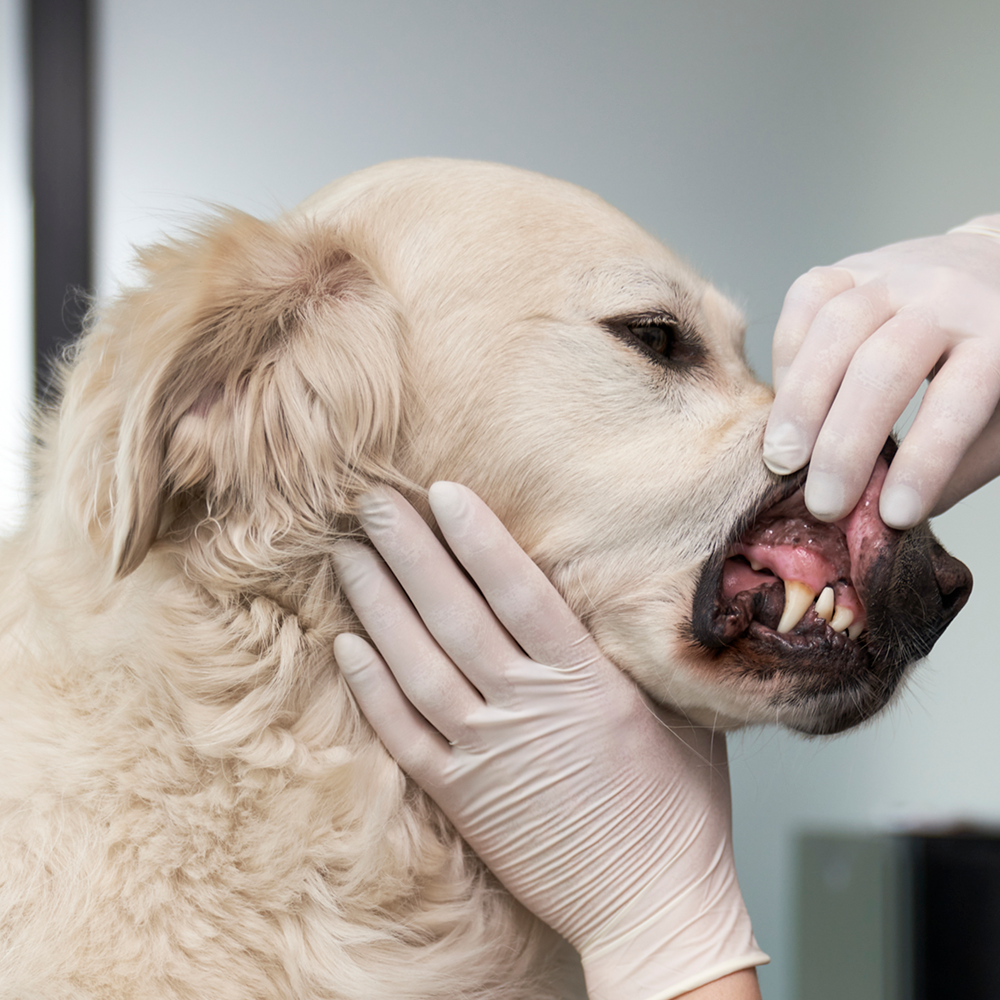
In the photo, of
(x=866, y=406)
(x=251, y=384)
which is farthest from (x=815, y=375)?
(x=251, y=384)

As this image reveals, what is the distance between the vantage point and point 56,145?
191cm

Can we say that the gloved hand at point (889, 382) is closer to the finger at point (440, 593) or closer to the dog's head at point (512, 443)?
the dog's head at point (512, 443)

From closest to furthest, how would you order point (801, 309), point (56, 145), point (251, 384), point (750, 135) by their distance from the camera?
1. point (251, 384)
2. point (801, 309)
3. point (750, 135)
4. point (56, 145)

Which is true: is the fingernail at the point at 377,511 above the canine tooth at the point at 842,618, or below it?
above

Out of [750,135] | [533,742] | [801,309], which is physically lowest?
[533,742]

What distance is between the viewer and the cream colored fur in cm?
64

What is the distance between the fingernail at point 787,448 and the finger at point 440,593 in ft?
0.92

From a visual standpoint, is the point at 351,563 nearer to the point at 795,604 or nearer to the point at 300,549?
the point at 300,549

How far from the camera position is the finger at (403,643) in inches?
28.1

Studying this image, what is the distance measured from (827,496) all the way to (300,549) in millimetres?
440

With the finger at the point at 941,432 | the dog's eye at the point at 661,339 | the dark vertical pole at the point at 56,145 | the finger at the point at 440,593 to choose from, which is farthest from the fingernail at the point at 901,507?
the dark vertical pole at the point at 56,145

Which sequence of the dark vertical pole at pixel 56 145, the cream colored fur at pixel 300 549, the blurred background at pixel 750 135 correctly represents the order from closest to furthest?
1. the cream colored fur at pixel 300 549
2. the blurred background at pixel 750 135
3. the dark vertical pole at pixel 56 145

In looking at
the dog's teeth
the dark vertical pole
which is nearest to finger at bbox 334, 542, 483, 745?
the dog's teeth

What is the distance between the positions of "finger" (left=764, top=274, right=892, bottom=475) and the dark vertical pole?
1705 millimetres
